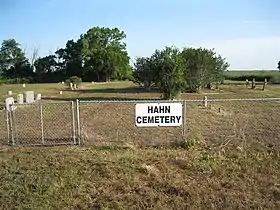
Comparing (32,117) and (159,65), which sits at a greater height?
(159,65)

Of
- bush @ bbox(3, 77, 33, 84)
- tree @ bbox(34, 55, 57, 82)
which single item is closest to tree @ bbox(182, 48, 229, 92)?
bush @ bbox(3, 77, 33, 84)

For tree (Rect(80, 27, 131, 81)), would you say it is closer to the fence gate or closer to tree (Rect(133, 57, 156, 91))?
tree (Rect(133, 57, 156, 91))

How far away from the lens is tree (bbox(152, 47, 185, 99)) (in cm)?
2795

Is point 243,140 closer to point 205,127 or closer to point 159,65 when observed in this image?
point 205,127

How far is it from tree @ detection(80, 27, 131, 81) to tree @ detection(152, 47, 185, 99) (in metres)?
49.5

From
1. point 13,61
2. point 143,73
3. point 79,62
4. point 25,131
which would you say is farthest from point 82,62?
point 25,131

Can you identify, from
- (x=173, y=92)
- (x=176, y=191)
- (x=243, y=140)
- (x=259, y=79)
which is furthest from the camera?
(x=259, y=79)

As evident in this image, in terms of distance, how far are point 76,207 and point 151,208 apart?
119 centimetres

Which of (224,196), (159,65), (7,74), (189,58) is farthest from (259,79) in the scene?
(224,196)

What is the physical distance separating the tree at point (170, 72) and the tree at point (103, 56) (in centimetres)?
4952

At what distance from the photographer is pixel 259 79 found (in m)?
69.8

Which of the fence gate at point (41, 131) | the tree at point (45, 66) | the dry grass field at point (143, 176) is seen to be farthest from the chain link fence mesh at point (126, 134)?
the tree at point (45, 66)

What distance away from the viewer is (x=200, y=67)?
3712cm

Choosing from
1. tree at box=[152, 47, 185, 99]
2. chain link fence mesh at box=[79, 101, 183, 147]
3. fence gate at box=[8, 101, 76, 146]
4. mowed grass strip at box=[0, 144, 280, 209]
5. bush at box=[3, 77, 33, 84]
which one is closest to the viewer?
mowed grass strip at box=[0, 144, 280, 209]
